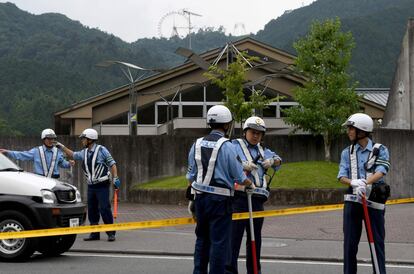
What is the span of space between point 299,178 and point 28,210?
12.5m

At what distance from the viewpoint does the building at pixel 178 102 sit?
3809cm

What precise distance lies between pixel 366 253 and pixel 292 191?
9.26 meters

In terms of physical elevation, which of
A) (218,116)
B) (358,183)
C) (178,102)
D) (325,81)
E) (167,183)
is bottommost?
(167,183)

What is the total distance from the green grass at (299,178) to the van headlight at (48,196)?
11.3m

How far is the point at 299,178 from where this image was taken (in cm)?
2231

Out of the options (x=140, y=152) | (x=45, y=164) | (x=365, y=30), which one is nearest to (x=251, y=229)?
(x=45, y=164)

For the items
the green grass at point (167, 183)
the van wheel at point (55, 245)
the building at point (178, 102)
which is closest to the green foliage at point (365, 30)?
the building at point (178, 102)

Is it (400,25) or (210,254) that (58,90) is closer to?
(400,25)

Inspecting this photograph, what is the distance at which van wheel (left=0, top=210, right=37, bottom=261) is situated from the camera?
1087 centimetres

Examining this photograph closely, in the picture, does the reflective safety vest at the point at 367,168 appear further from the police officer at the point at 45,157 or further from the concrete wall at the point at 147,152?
the concrete wall at the point at 147,152

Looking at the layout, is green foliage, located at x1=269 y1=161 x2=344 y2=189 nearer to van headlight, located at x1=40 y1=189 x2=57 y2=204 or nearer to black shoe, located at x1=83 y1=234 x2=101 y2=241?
black shoe, located at x1=83 y1=234 x2=101 y2=241

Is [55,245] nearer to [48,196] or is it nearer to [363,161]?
[48,196]

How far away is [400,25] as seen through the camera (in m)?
88.9

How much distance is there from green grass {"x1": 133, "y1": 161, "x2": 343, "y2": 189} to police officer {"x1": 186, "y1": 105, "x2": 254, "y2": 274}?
1357 cm
